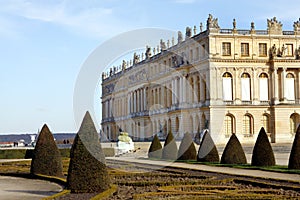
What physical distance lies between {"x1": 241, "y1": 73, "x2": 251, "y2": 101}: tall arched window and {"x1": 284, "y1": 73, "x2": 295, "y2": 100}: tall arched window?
383cm

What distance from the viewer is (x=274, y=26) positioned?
2312 inches

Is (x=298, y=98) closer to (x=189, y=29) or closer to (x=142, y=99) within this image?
(x=189, y=29)

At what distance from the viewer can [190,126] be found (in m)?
62.2

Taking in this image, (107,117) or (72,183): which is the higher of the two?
(107,117)

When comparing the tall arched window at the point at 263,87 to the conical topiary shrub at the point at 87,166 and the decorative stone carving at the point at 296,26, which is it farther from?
the conical topiary shrub at the point at 87,166

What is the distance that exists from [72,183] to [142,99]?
6566 centimetres

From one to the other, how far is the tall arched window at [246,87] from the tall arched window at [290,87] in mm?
3833

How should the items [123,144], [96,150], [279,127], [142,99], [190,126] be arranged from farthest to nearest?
[142,99] → [190,126] → [279,127] → [123,144] → [96,150]

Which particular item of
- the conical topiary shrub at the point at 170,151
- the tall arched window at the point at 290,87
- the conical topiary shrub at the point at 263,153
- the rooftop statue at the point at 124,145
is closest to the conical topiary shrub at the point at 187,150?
the conical topiary shrub at the point at 170,151

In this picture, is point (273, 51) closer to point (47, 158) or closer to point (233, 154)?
point (233, 154)

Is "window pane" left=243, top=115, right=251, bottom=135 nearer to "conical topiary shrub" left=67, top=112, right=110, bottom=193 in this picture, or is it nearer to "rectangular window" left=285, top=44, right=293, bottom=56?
"rectangular window" left=285, top=44, right=293, bottom=56

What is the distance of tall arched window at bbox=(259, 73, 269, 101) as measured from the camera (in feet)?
192

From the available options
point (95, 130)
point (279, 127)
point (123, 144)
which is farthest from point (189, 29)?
point (95, 130)

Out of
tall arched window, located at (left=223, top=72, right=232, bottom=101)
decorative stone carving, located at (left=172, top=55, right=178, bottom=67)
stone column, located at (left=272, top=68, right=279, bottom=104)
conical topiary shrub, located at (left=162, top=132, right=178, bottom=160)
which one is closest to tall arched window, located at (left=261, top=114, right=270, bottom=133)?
stone column, located at (left=272, top=68, right=279, bottom=104)
